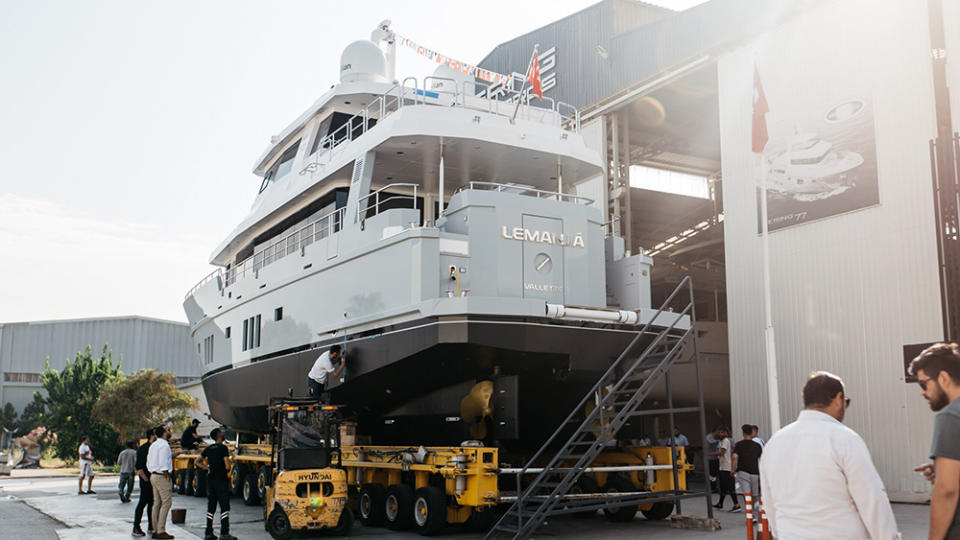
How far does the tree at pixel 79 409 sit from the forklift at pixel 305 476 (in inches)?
1027

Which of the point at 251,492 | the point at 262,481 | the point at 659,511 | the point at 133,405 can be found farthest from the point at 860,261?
the point at 133,405

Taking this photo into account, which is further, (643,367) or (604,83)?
(604,83)

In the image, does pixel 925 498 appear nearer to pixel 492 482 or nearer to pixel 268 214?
pixel 492 482

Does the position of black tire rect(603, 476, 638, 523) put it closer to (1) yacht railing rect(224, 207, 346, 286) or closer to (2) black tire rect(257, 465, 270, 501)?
(2) black tire rect(257, 465, 270, 501)

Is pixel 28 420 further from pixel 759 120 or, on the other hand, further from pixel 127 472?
pixel 759 120

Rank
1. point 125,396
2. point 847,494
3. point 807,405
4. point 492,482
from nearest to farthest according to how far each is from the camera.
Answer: point 847,494 → point 807,405 → point 492,482 → point 125,396

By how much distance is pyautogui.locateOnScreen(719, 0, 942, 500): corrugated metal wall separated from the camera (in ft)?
48.9

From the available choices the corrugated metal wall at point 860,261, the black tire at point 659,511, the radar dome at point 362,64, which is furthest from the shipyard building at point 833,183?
the radar dome at point 362,64

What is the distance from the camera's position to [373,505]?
11320mm

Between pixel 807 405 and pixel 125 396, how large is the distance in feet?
104

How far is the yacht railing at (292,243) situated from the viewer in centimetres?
1337

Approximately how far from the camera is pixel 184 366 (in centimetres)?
5172

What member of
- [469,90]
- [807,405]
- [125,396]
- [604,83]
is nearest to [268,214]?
[469,90]

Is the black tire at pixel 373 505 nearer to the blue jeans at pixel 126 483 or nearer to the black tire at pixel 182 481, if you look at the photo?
the blue jeans at pixel 126 483
